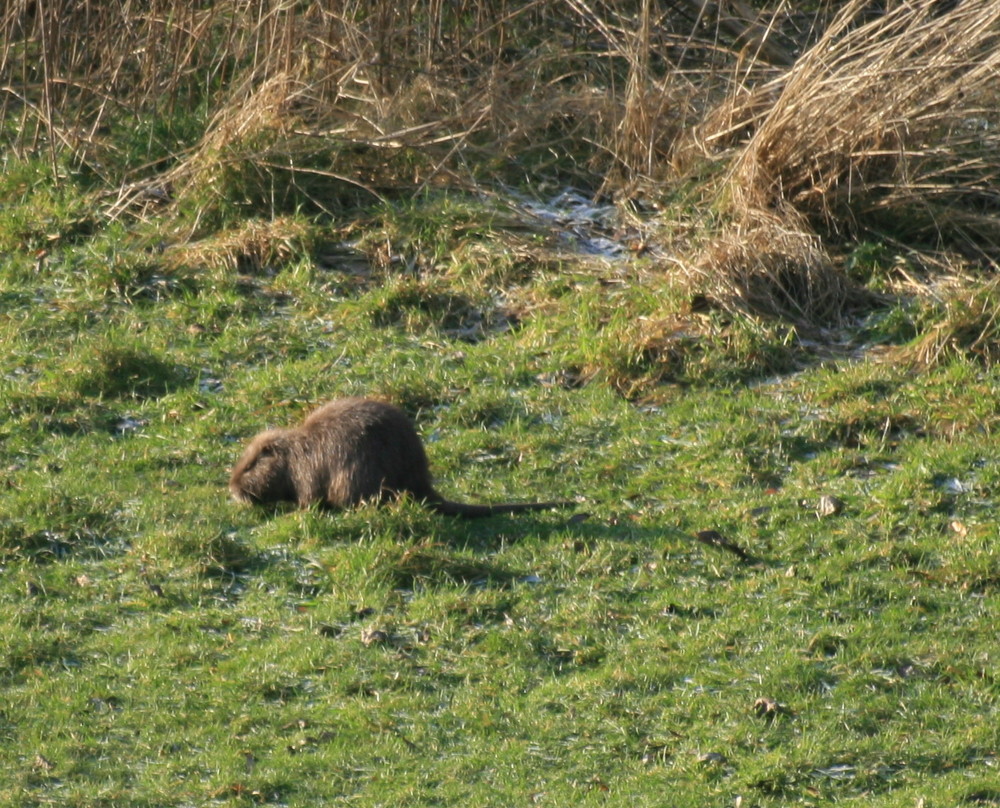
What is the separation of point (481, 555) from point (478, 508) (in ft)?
1.18

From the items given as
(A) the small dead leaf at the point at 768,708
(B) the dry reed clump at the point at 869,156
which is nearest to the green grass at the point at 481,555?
(A) the small dead leaf at the point at 768,708

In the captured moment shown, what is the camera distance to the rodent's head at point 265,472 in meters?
6.98

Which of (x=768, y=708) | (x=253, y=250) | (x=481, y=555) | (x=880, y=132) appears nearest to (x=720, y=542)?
(x=481, y=555)

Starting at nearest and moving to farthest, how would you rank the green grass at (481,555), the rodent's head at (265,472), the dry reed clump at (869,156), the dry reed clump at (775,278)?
the green grass at (481,555), the rodent's head at (265,472), the dry reed clump at (775,278), the dry reed clump at (869,156)

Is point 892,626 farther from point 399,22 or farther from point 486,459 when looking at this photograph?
point 399,22

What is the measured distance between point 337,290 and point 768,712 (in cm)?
502

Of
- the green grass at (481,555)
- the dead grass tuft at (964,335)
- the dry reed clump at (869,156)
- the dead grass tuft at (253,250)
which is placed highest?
the dry reed clump at (869,156)

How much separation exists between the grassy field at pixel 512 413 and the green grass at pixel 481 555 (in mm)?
23

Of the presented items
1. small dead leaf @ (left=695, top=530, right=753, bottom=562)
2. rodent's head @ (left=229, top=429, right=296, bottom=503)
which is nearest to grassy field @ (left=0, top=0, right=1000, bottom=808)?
small dead leaf @ (left=695, top=530, right=753, bottom=562)

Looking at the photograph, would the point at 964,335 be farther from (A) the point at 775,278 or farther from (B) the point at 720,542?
(B) the point at 720,542

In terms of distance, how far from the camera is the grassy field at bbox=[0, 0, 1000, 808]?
534 cm

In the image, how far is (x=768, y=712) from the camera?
5402mm

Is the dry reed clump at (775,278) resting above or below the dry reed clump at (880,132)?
below

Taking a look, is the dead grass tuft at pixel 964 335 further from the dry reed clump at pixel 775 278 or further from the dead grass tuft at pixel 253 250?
the dead grass tuft at pixel 253 250
